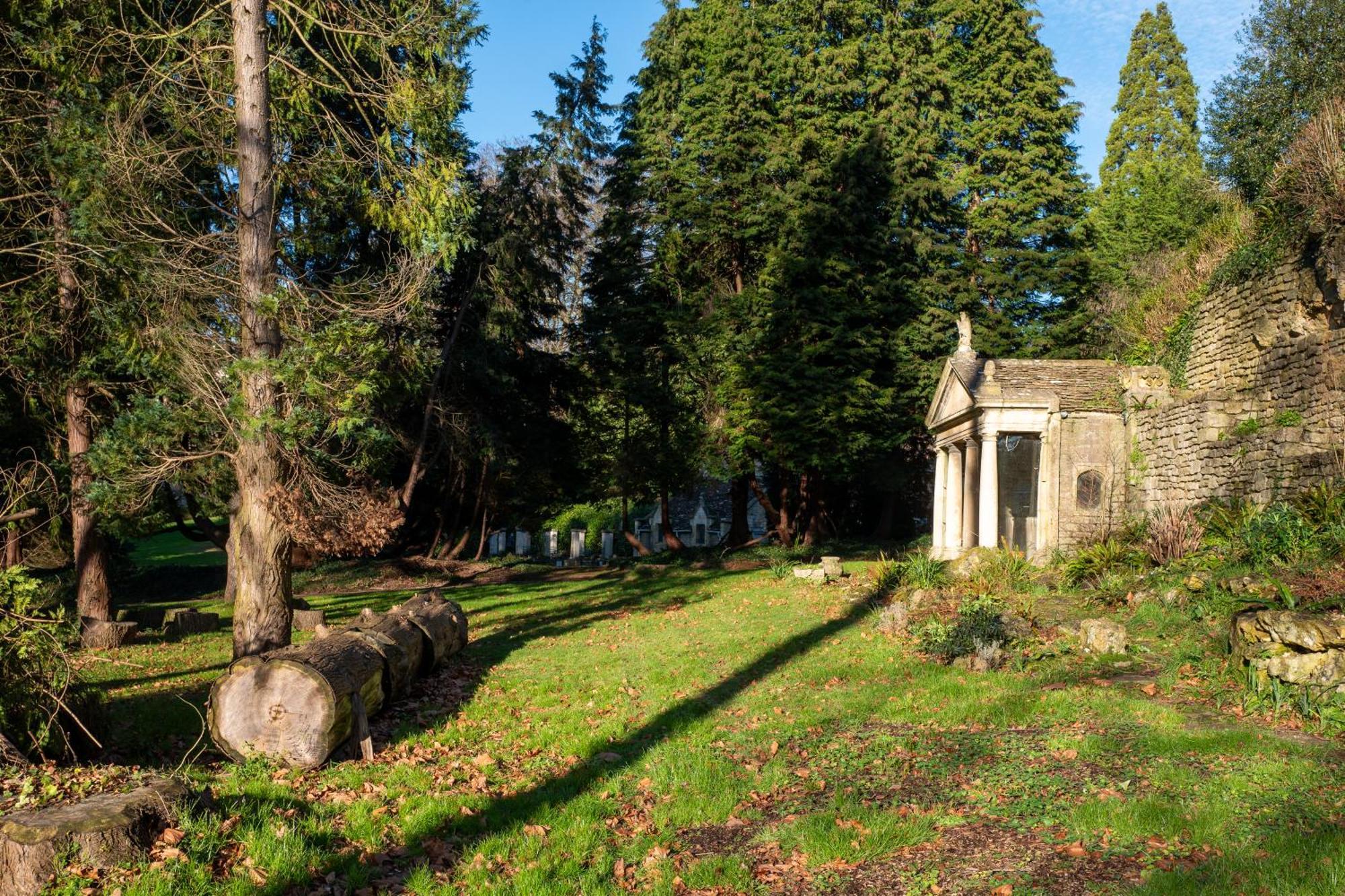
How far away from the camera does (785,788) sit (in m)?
6.77

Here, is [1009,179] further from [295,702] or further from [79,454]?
[295,702]

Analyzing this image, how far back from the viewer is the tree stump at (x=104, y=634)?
13.4 m

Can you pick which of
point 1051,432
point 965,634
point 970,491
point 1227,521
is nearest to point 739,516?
point 970,491

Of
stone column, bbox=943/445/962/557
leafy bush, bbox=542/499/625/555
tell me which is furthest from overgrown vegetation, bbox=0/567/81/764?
leafy bush, bbox=542/499/625/555

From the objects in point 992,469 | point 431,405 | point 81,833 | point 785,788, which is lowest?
point 785,788

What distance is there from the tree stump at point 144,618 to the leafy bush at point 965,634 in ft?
43.4

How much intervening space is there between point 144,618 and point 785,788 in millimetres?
13908

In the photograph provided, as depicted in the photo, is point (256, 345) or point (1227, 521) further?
point (1227, 521)

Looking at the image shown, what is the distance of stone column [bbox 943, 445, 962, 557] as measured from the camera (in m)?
22.4

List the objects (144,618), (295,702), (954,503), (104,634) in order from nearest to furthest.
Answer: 1. (295,702)
2. (104,634)
3. (144,618)
4. (954,503)

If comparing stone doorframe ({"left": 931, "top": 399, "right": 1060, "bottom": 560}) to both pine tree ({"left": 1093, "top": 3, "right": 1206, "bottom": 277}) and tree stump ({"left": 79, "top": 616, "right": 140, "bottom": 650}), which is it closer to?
tree stump ({"left": 79, "top": 616, "right": 140, "bottom": 650})

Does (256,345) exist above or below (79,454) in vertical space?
above

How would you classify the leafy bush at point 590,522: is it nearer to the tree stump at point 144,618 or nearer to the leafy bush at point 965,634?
the tree stump at point 144,618

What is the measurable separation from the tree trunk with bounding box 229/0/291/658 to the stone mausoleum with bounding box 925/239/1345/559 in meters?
13.6
